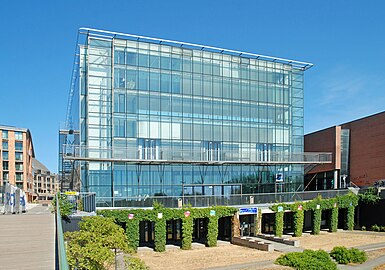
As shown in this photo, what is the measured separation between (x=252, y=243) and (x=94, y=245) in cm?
1947

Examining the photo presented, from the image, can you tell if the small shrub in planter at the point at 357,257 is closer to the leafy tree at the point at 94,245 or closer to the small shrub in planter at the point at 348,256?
the small shrub in planter at the point at 348,256

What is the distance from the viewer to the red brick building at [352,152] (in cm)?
4353

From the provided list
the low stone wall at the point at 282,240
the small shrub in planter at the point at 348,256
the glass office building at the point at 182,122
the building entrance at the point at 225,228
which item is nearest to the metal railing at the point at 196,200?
the glass office building at the point at 182,122

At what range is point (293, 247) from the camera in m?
30.7

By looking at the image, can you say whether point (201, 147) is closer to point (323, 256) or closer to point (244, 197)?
point (244, 197)

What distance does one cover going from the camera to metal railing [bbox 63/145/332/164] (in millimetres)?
34247

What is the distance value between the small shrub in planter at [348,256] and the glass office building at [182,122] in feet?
37.5

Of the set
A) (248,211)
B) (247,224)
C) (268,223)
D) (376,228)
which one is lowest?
(376,228)

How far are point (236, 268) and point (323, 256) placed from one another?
18.9ft

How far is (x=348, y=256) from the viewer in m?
25.5

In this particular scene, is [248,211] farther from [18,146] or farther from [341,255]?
[18,146]

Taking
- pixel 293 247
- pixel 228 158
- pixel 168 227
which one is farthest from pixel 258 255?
pixel 228 158

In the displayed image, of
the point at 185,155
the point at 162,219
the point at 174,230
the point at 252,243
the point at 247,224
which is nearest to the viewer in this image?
the point at 162,219

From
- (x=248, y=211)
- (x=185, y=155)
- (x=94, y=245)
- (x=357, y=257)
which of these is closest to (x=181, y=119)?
(x=185, y=155)
